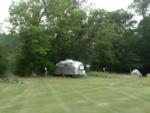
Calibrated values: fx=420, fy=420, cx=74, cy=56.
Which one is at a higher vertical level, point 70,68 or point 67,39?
point 67,39

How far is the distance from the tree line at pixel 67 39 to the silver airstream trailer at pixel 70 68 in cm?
138

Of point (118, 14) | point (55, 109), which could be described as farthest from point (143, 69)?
point (55, 109)

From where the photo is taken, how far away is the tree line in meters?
51.8

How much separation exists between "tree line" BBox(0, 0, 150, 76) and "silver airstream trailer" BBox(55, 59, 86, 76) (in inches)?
54.3

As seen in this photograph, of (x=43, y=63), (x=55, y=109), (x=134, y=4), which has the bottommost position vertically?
(x=55, y=109)

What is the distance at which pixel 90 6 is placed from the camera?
A: 205ft

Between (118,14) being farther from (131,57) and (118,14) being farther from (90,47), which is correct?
(90,47)

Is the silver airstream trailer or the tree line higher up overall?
the tree line

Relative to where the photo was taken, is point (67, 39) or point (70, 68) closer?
point (70, 68)

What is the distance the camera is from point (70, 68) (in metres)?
51.1

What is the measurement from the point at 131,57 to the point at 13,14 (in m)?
22.6

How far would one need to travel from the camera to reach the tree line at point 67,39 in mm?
51750

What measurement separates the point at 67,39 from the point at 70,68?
6.46m

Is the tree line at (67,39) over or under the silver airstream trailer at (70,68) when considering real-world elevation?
over
